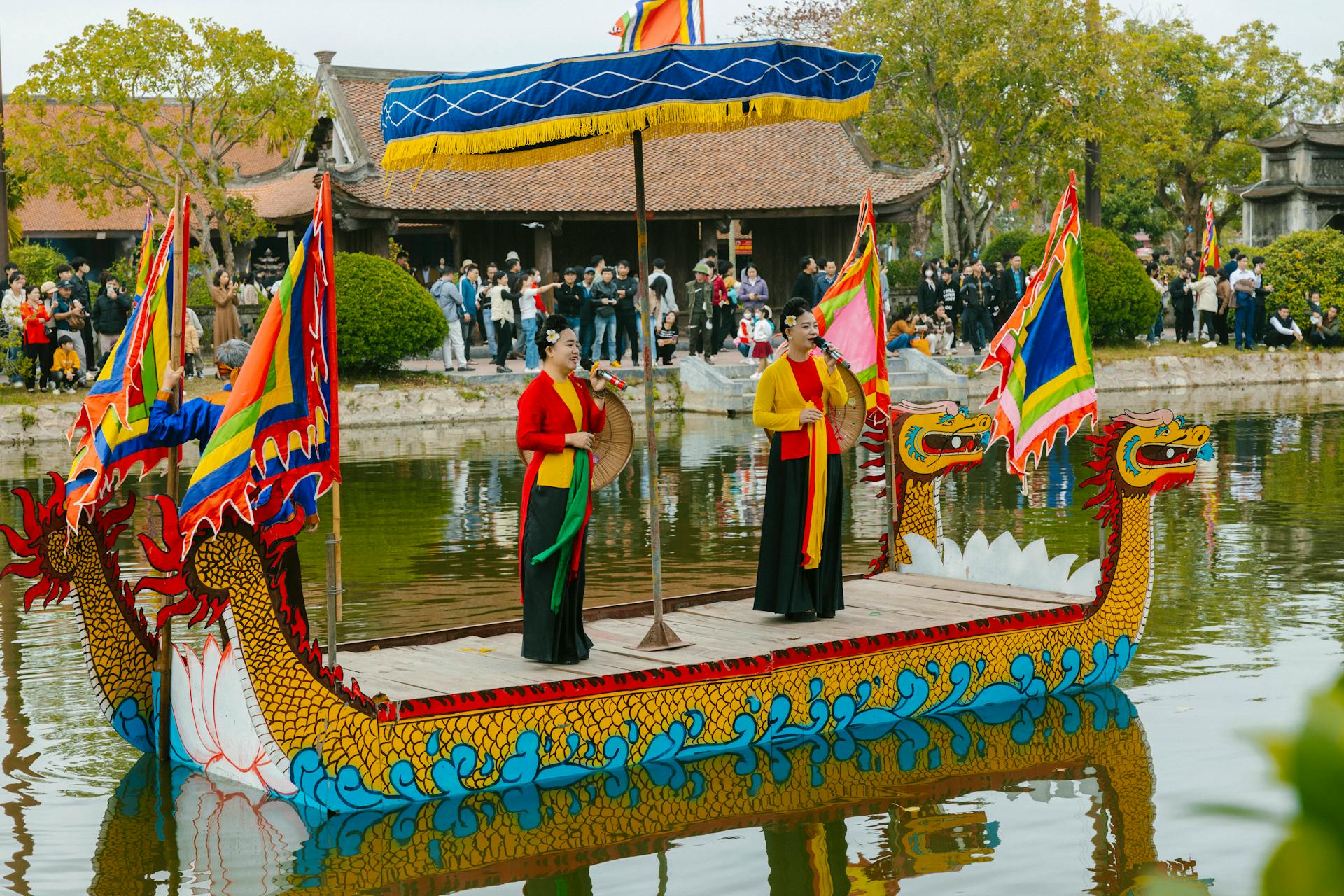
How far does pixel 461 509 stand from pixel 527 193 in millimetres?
15064

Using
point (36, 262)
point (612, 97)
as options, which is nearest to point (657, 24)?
point (612, 97)

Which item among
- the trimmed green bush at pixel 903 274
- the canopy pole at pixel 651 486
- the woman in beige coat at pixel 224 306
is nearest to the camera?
the canopy pole at pixel 651 486

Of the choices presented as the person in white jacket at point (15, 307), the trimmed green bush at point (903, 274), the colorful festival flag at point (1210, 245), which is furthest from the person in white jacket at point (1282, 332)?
the person in white jacket at point (15, 307)

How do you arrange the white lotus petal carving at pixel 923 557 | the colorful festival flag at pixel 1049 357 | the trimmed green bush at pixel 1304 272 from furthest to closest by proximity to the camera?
1. the trimmed green bush at pixel 1304 272
2. the white lotus petal carving at pixel 923 557
3. the colorful festival flag at pixel 1049 357

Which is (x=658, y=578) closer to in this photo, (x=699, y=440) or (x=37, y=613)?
(x=37, y=613)

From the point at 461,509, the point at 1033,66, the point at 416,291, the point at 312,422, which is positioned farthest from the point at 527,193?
the point at 312,422

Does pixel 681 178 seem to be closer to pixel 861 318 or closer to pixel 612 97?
pixel 861 318

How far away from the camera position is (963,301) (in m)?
25.7

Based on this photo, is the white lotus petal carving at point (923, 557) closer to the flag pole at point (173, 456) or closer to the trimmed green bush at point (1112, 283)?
the flag pole at point (173, 456)

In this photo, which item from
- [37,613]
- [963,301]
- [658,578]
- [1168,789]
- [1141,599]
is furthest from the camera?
[963,301]

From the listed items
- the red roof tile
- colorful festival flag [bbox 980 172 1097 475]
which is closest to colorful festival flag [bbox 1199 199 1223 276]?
the red roof tile

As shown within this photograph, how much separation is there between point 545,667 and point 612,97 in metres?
2.38

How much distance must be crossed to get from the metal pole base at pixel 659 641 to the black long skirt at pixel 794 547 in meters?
0.65

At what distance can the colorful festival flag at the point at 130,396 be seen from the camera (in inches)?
243
